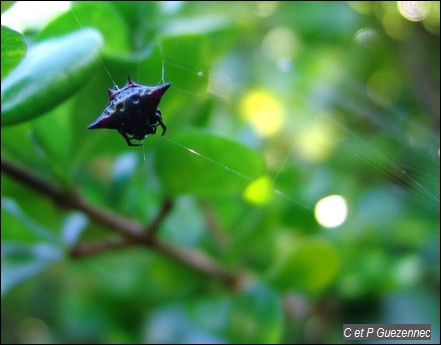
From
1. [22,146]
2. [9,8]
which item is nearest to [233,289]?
[22,146]

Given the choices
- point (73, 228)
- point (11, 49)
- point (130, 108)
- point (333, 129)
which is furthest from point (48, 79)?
point (333, 129)

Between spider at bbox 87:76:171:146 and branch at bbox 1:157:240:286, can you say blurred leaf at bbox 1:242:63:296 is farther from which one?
spider at bbox 87:76:171:146

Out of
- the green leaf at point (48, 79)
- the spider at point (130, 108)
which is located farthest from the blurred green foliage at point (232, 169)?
the spider at point (130, 108)

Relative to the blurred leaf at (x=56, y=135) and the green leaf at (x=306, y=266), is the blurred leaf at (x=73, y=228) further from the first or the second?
the green leaf at (x=306, y=266)

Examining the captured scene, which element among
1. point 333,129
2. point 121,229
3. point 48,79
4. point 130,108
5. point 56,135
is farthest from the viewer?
point 333,129

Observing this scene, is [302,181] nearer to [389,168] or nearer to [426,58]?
[389,168]

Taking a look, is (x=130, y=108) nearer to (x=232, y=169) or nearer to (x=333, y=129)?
(x=232, y=169)

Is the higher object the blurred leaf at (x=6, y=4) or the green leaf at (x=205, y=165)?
the green leaf at (x=205, y=165)

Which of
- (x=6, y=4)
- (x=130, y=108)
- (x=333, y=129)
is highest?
(x=333, y=129)
